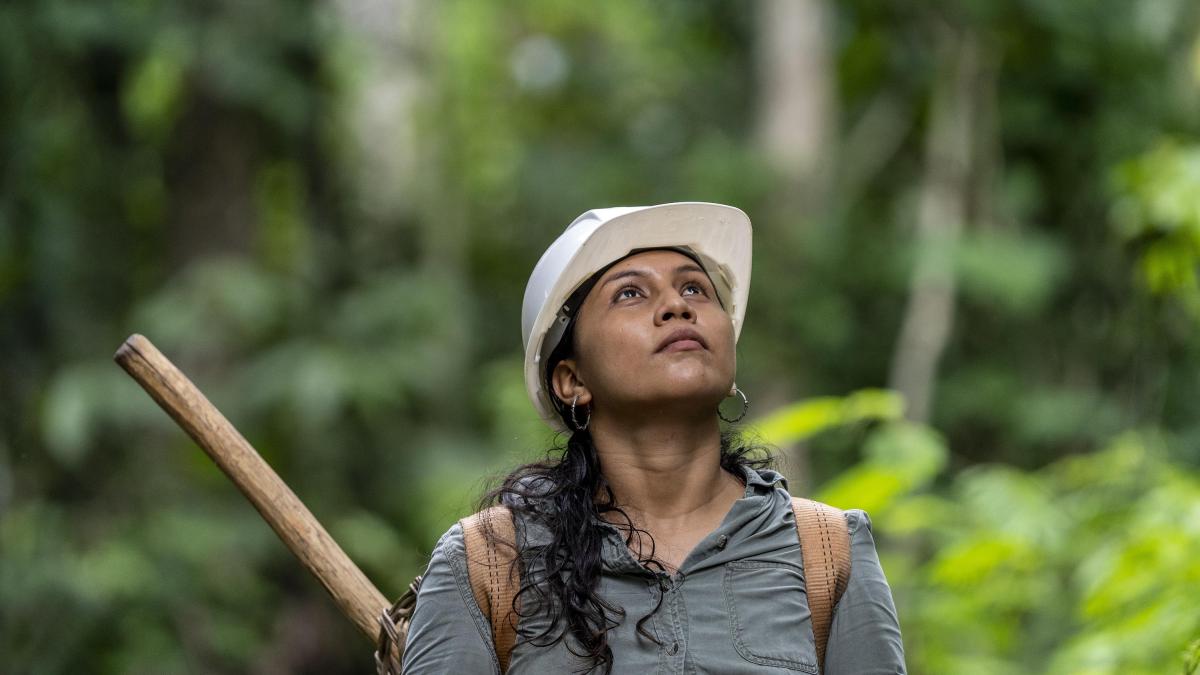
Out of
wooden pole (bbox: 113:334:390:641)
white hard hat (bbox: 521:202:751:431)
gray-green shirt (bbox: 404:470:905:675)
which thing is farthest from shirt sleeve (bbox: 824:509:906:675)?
wooden pole (bbox: 113:334:390:641)

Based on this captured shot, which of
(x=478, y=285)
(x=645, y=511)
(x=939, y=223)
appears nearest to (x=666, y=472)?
(x=645, y=511)

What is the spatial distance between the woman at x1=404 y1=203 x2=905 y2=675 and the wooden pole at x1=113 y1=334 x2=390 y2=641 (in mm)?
390

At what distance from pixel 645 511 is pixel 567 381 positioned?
0.94ft

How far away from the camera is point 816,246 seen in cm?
1195

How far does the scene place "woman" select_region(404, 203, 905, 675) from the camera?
241cm

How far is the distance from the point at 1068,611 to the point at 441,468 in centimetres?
A: 427

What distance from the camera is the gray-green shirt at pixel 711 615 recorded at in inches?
93.9

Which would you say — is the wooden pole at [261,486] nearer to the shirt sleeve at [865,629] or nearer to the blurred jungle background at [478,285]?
the shirt sleeve at [865,629]

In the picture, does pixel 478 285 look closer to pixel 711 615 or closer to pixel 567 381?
pixel 567 381

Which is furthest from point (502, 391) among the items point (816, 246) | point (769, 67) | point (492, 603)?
point (492, 603)

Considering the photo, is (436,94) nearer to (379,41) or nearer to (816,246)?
(379,41)

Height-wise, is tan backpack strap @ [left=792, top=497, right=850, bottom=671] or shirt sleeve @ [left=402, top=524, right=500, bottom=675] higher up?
tan backpack strap @ [left=792, top=497, right=850, bottom=671]

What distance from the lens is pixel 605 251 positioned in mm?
2645

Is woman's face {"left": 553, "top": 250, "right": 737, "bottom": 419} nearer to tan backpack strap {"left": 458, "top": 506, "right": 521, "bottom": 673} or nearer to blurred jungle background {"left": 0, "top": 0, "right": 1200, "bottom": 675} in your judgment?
tan backpack strap {"left": 458, "top": 506, "right": 521, "bottom": 673}
